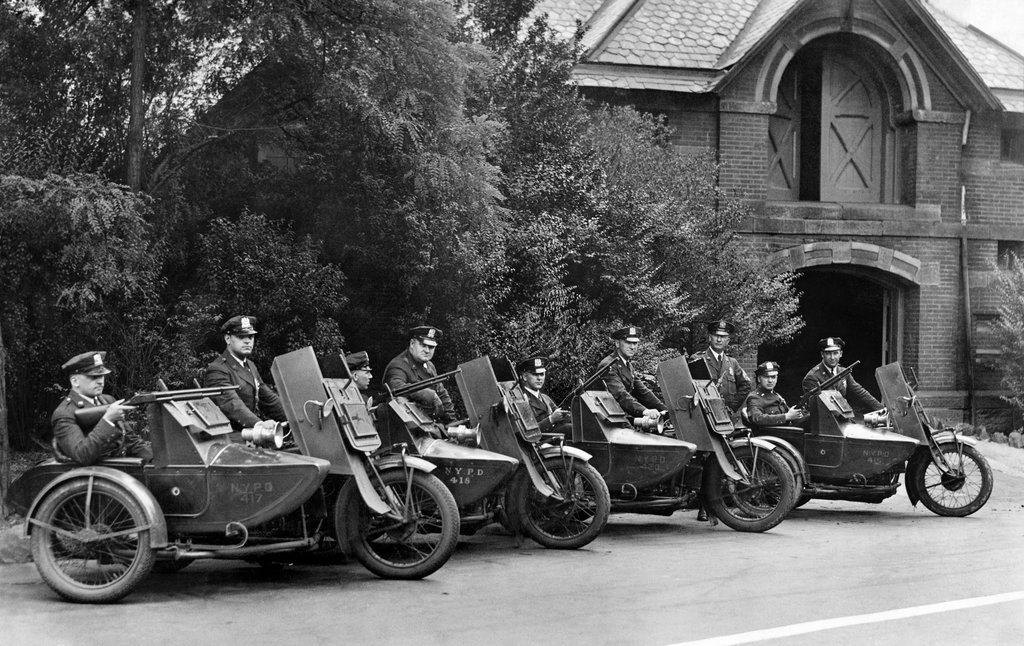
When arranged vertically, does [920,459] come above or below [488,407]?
below

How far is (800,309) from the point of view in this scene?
80.1ft

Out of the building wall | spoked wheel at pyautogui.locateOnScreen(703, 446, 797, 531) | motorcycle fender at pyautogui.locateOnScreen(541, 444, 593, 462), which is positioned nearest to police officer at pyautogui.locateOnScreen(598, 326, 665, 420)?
spoked wheel at pyautogui.locateOnScreen(703, 446, 797, 531)

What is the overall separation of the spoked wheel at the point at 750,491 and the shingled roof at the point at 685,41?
34.9 feet

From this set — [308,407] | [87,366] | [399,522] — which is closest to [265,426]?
[308,407]

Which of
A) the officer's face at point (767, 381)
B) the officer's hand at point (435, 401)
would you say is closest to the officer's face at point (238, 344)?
the officer's hand at point (435, 401)

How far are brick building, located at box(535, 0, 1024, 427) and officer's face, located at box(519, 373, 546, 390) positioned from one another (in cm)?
1071

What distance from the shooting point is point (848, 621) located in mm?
7078

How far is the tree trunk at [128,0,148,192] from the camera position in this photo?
1416 cm

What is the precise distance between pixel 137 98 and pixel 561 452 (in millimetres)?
7079

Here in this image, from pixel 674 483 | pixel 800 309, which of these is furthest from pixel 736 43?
pixel 674 483

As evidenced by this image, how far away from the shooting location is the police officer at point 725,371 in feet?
43.1

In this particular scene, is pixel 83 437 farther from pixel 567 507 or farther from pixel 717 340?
pixel 717 340

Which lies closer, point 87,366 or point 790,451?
point 87,366

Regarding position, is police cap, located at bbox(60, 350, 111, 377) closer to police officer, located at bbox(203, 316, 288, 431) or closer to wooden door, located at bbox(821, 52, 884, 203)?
police officer, located at bbox(203, 316, 288, 431)
